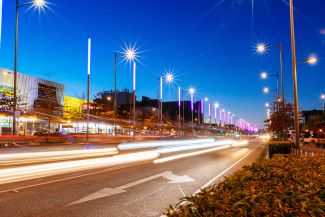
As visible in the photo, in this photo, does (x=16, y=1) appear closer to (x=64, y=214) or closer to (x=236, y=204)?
(x=64, y=214)

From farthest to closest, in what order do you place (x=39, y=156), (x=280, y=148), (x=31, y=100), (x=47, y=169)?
(x=31, y=100) → (x=280, y=148) → (x=39, y=156) → (x=47, y=169)

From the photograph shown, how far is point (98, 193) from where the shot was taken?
11.0m

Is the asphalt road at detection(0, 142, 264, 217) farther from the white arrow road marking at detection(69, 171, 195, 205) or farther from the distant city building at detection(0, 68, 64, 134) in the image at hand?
the distant city building at detection(0, 68, 64, 134)

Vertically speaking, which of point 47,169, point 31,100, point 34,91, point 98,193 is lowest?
point 98,193

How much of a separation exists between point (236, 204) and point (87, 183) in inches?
388

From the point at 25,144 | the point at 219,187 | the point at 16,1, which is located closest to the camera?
the point at 219,187

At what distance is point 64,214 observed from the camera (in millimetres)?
8180

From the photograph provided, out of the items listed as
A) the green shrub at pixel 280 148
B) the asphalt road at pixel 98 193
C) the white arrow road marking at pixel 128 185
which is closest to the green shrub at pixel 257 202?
the asphalt road at pixel 98 193

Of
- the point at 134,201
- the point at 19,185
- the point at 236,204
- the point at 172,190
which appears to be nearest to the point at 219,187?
the point at 236,204

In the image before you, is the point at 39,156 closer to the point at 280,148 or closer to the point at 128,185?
the point at 128,185

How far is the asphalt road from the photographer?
8.60m

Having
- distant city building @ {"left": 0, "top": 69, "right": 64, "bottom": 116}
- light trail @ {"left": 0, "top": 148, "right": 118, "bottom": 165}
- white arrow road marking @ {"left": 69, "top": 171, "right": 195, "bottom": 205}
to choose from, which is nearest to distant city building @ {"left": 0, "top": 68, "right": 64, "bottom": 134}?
distant city building @ {"left": 0, "top": 69, "right": 64, "bottom": 116}

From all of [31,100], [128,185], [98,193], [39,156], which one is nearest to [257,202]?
[98,193]

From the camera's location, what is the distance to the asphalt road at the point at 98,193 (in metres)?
8.60
